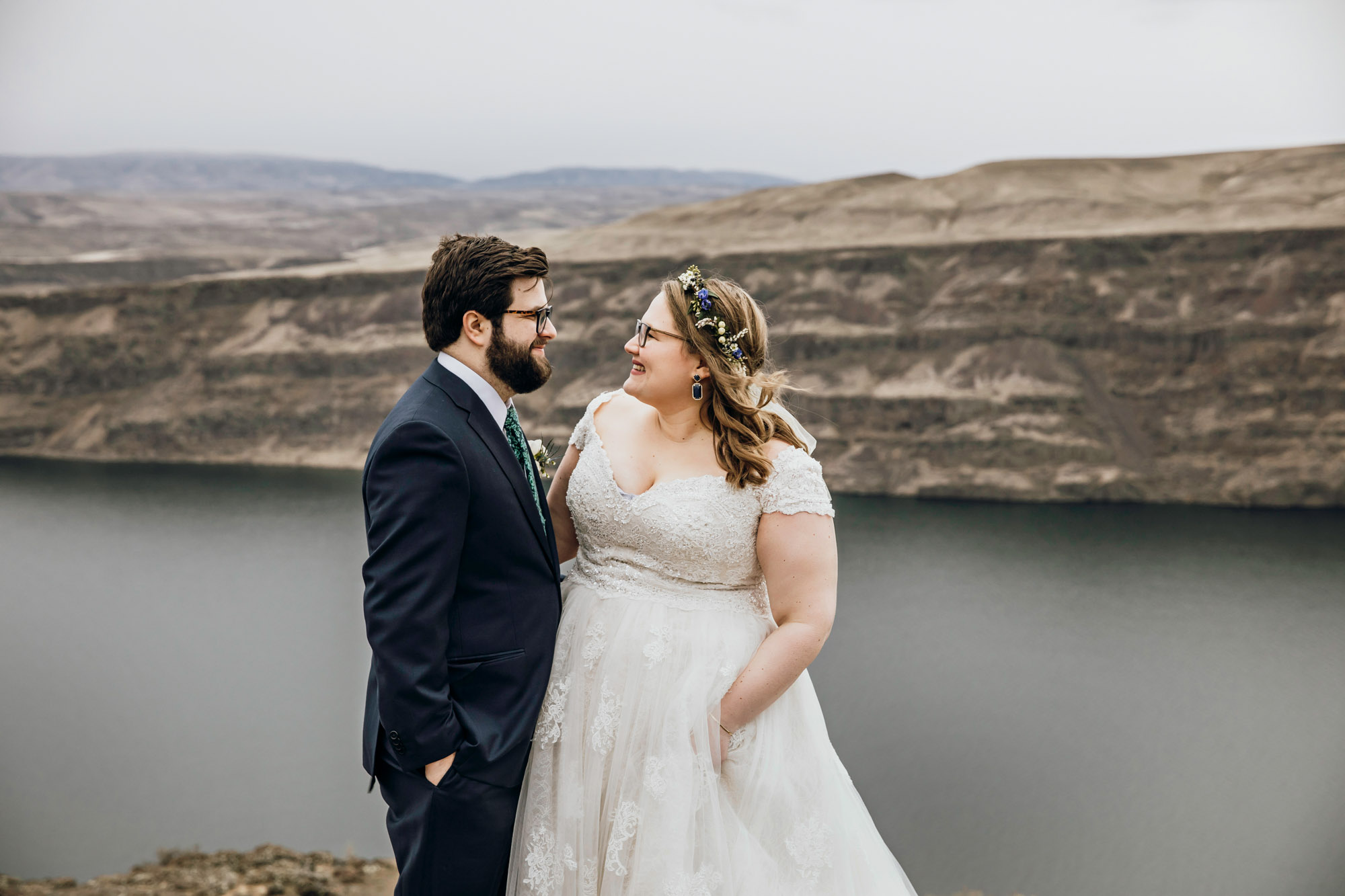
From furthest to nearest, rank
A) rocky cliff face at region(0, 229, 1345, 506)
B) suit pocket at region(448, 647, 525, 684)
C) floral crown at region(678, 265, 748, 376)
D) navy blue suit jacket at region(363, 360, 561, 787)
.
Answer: rocky cliff face at region(0, 229, 1345, 506) < floral crown at region(678, 265, 748, 376) < suit pocket at region(448, 647, 525, 684) < navy blue suit jacket at region(363, 360, 561, 787)

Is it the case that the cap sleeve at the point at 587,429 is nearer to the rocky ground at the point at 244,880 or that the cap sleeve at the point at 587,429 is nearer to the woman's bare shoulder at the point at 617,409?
the woman's bare shoulder at the point at 617,409

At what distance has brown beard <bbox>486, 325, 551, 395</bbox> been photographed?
97.6 inches

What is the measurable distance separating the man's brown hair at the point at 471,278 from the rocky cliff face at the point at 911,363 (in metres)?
24.8

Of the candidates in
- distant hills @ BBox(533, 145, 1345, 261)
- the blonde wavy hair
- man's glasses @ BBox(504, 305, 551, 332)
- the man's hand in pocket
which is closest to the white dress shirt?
man's glasses @ BBox(504, 305, 551, 332)

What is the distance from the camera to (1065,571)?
19.0 meters

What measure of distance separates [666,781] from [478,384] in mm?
1149

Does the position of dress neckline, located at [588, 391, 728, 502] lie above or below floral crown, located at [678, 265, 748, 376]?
below

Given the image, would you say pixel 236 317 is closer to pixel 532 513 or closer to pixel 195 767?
pixel 195 767

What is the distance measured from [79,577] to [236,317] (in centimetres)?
1975

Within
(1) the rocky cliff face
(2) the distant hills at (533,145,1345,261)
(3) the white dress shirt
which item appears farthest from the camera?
(2) the distant hills at (533,145,1345,261)

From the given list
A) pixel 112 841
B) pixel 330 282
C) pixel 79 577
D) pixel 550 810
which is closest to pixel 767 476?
pixel 550 810

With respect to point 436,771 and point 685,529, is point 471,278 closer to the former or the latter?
point 685,529

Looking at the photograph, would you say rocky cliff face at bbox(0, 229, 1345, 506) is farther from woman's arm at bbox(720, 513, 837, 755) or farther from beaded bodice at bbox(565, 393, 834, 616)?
woman's arm at bbox(720, 513, 837, 755)

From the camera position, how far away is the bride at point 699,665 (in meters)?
2.50
